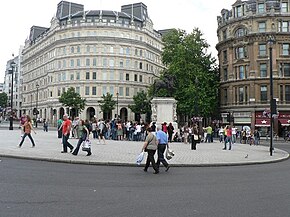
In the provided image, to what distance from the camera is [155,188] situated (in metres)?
9.30

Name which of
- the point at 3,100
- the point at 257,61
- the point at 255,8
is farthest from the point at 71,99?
the point at 3,100

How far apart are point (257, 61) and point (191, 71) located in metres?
10.5

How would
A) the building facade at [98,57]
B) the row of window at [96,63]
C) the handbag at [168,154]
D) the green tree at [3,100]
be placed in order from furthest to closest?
the green tree at [3,100], the row of window at [96,63], the building facade at [98,57], the handbag at [168,154]

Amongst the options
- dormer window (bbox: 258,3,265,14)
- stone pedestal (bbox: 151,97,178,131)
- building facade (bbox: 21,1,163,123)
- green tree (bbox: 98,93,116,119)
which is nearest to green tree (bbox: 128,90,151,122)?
green tree (bbox: 98,93,116,119)

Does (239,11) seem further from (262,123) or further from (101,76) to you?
(101,76)

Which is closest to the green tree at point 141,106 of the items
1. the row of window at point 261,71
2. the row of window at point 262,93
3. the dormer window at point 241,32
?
the row of window at point 262,93

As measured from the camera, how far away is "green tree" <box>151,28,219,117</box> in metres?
52.3

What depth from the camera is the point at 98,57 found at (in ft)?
258

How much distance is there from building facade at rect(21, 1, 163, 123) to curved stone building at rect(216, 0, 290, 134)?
3086 centimetres

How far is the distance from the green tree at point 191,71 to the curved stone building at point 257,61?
364cm

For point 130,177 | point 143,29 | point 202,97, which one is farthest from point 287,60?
point 130,177

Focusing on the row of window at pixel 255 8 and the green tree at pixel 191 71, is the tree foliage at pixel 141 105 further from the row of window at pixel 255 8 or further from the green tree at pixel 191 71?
the row of window at pixel 255 8

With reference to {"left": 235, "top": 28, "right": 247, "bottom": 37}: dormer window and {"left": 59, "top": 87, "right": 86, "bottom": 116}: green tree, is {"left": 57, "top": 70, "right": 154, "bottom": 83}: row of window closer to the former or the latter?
{"left": 59, "top": 87, "right": 86, "bottom": 116}: green tree

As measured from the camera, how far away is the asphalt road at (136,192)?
264 inches
